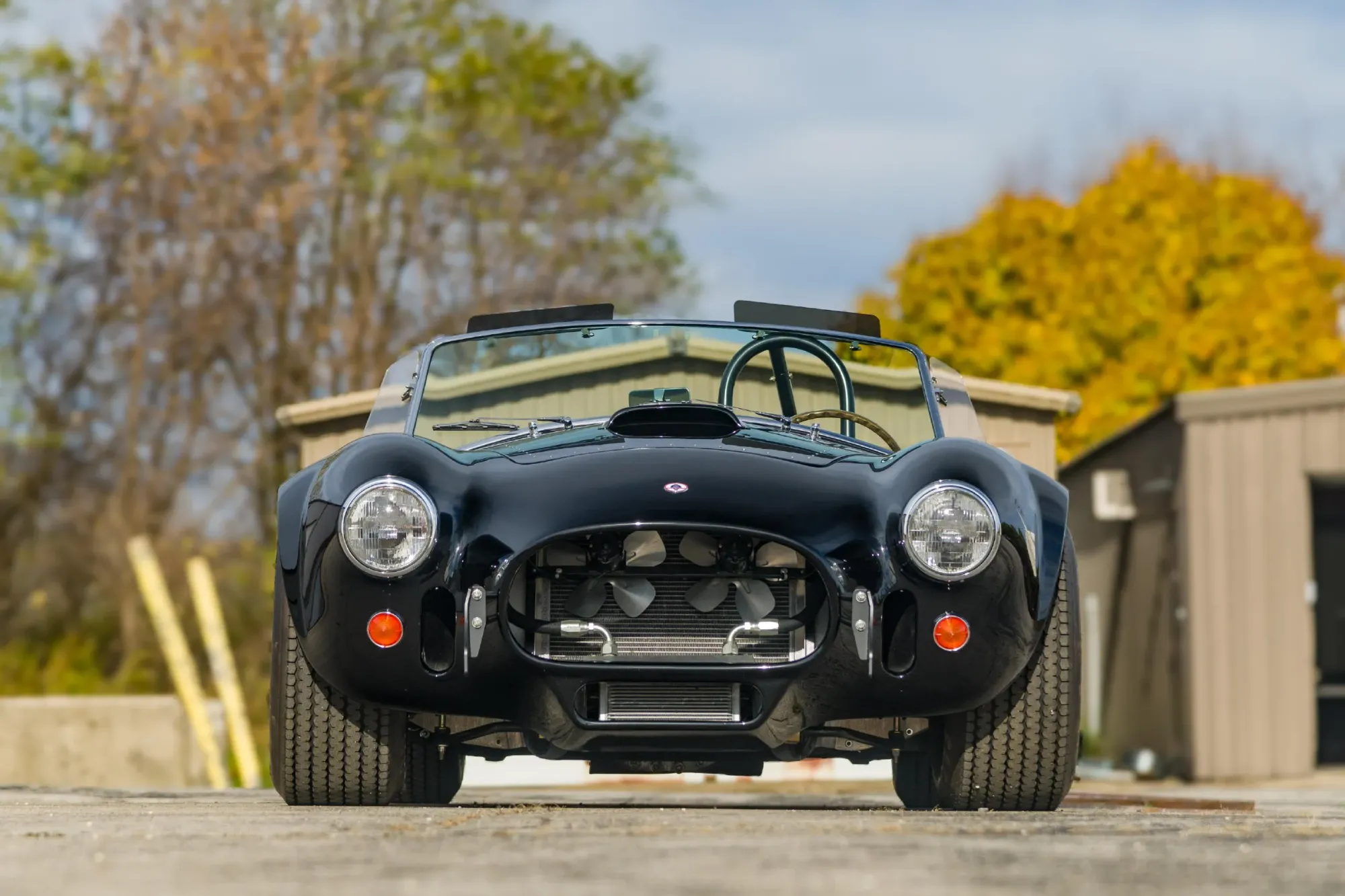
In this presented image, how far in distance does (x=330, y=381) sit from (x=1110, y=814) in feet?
71.9

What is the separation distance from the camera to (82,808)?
577cm

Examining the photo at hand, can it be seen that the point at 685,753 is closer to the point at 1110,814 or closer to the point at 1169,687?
the point at 1110,814

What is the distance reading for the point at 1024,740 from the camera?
5.56 m

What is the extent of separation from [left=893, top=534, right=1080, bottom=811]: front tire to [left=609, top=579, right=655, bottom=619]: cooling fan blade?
935 mm

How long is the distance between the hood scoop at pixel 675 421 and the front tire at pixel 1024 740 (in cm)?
104

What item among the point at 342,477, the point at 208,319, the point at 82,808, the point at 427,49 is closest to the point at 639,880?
the point at 342,477

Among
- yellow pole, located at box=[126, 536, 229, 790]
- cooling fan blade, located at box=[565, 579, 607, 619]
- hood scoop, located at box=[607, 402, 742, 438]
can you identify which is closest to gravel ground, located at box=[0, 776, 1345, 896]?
cooling fan blade, located at box=[565, 579, 607, 619]

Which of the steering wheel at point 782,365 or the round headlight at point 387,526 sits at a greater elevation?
the steering wheel at point 782,365

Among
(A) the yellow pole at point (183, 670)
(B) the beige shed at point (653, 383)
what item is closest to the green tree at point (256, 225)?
(A) the yellow pole at point (183, 670)

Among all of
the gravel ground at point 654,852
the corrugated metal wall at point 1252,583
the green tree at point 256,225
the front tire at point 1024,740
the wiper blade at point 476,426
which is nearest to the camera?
the gravel ground at point 654,852

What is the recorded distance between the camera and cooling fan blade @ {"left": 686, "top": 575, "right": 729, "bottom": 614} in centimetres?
524

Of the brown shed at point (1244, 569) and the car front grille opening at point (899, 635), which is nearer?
the car front grille opening at point (899, 635)

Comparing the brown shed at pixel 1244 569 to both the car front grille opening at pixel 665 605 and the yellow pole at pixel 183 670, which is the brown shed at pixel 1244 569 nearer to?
the yellow pole at pixel 183 670

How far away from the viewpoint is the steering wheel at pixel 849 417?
21.4ft
